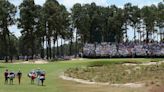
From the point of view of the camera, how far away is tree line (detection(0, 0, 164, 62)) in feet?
433

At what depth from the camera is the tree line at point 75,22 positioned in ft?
433

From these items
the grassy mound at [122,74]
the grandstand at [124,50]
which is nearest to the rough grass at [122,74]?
the grassy mound at [122,74]

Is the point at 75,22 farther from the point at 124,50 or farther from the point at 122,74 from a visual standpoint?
the point at 122,74

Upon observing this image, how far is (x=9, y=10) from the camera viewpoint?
130 m

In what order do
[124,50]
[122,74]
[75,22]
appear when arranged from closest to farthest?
[122,74] → [124,50] → [75,22]

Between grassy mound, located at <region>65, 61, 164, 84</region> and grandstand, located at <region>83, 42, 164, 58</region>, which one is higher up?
grandstand, located at <region>83, 42, 164, 58</region>

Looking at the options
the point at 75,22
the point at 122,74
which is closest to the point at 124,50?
the point at 75,22

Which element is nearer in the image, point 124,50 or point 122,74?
point 122,74

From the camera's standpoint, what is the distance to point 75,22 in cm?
15538

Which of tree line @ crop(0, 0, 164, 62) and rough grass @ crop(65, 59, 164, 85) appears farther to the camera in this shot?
tree line @ crop(0, 0, 164, 62)

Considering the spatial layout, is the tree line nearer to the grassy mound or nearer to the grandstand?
the grandstand

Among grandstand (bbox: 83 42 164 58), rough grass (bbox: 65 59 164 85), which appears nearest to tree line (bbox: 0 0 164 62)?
grandstand (bbox: 83 42 164 58)

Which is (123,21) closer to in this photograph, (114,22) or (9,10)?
(114,22)

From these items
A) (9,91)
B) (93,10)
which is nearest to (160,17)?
(93,10)
